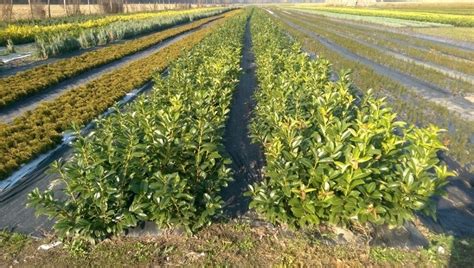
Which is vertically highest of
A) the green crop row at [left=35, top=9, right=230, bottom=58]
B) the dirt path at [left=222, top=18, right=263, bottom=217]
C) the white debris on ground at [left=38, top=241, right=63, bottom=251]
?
the green crop row at [left=35, top=9, right=230, bottom=58]

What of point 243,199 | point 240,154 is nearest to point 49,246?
point 243,199

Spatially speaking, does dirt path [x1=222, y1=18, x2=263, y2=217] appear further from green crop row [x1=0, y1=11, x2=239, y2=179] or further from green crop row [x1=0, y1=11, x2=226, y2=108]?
green crop row [x1=0, y1=11, x2=226, y2=108]

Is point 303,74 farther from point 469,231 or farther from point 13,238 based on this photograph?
point 13,238

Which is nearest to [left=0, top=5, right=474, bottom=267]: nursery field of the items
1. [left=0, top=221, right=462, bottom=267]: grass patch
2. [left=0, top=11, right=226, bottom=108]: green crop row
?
[left=0, top=221, right=462, bottom=267]: grass patch

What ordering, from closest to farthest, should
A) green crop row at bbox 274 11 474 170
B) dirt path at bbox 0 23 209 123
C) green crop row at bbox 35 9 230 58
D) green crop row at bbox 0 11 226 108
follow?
1. green crop row at bbox 274 11 474 170
2. dirt path at bbox 0 23 209 123
3. green crop row at bbox 0 11 226 108
4. green crop row at bbox 35 9 230 58

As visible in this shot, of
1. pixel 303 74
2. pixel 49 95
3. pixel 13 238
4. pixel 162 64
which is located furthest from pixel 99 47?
pixel 13 238

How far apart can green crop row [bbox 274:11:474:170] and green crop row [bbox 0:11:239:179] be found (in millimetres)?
6625

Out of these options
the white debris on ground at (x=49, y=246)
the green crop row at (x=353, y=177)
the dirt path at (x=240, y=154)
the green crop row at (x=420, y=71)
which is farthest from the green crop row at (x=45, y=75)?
the green crop row at (x=420, y=71)

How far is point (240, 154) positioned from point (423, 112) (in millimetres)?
5818

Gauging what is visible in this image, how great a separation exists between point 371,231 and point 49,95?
379 inches

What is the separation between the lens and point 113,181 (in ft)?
11.6

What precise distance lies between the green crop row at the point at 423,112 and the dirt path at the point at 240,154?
2858mm

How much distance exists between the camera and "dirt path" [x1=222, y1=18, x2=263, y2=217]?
4626mm

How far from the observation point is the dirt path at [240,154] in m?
4.63
